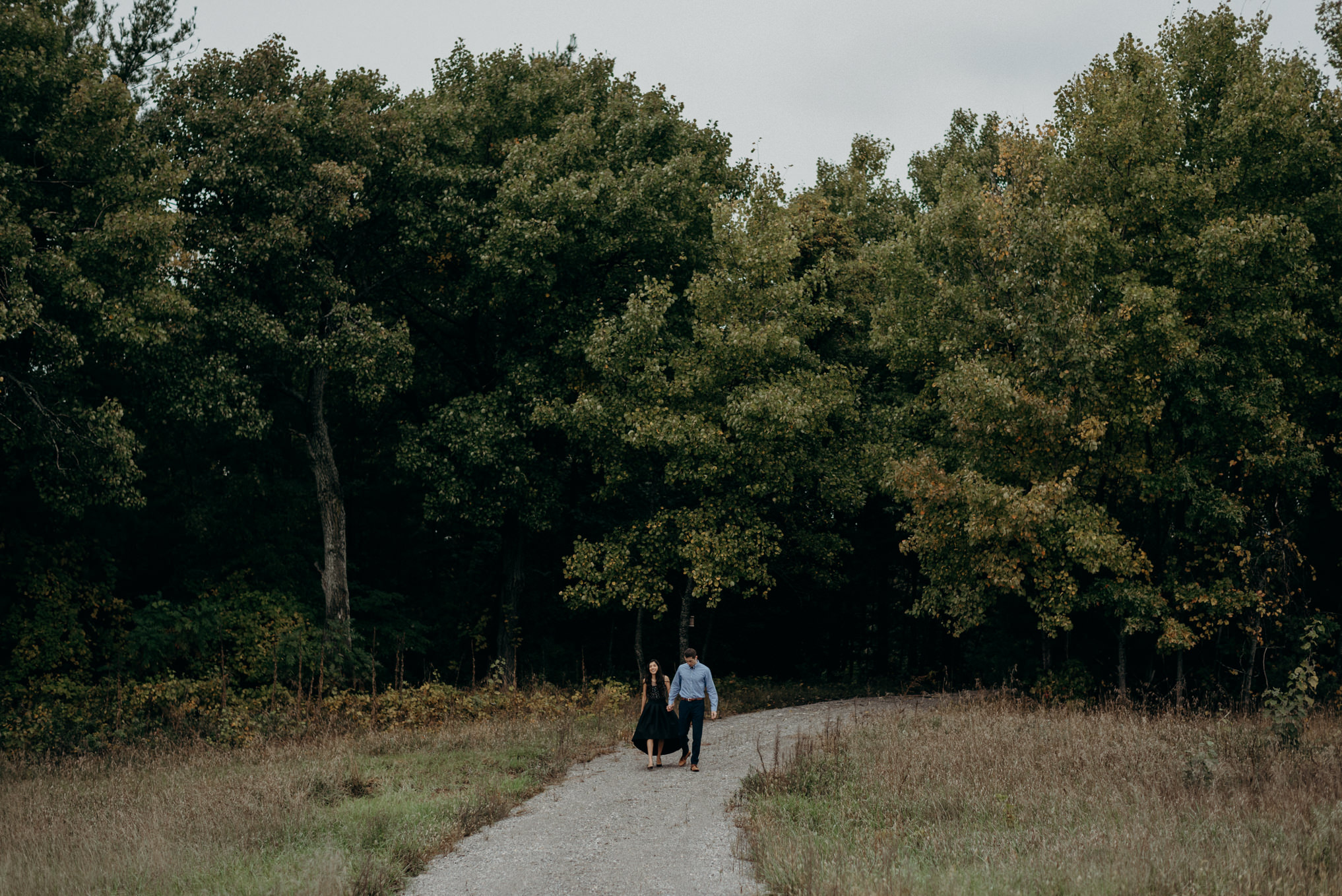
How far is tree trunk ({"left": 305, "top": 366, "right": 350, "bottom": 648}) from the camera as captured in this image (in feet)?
71.8

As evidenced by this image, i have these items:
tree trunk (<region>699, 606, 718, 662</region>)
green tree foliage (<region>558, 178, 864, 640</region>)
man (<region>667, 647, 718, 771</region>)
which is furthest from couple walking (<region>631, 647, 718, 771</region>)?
tree trunk (<region>699, 606, 718, 662</region>)

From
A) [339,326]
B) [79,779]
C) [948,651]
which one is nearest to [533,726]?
→ [79,779]

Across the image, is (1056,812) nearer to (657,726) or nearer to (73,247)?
(657,726)

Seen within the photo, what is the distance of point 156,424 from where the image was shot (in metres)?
21.4

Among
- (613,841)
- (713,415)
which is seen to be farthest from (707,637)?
(613,841)

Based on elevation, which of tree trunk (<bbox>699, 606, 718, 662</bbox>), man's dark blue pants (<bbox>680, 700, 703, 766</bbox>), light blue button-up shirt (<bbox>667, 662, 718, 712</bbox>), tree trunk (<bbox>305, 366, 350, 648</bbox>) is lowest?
tree trunk (<bbox>699, 606, 718, 662</bbox>)

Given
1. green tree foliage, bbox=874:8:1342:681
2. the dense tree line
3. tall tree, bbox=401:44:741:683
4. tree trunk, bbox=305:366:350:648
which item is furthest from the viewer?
tall tree, bbox=401:44:741:683

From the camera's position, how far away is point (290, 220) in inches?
765

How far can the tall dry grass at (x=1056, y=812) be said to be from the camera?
6773 mm

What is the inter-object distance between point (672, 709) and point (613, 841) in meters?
4.68

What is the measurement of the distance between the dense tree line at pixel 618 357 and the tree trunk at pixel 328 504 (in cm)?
9

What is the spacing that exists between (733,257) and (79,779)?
17.3 meters

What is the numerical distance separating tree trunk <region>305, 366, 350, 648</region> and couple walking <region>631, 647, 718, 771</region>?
1111cm

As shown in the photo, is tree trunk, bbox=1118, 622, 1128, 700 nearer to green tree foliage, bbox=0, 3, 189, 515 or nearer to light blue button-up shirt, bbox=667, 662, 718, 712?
light blue button-up shirt, bbox=667, 662, 718, 712
